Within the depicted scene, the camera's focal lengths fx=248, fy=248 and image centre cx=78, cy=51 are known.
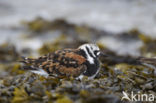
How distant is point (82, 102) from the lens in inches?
82.3

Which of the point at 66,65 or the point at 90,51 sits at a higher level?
the point at 90,51

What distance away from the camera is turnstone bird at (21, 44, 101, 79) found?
2737 mm

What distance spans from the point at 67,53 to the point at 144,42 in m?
2.95

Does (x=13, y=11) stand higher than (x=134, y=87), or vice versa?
(x=13, y=11)

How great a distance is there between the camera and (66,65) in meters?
2.74

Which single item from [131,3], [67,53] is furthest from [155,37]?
[67,53]

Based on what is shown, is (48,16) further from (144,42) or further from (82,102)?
(82,102)

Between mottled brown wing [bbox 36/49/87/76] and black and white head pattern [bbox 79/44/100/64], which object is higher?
black and white head pattern [bbox 79/44/100/64]

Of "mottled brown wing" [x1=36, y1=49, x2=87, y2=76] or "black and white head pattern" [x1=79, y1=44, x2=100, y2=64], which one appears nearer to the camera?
"mottled brown wing" [x1=36, y1=49, x2=87, y2=76]

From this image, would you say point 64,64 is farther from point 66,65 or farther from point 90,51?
point 90,51

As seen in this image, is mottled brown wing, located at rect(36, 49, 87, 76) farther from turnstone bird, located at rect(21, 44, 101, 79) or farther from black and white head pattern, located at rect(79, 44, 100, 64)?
black and white head pattern, located at rect(79, 44, 100, 64)

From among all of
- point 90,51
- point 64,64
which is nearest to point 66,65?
point 64,64

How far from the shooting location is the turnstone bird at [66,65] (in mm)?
2737

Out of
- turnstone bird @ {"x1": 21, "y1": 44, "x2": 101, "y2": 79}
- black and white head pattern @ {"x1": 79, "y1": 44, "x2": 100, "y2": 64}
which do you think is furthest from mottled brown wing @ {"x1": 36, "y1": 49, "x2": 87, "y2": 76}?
black and white head pattern @ {"x1": 79, "y1": 44, "x2": 100, "y2": 64}
